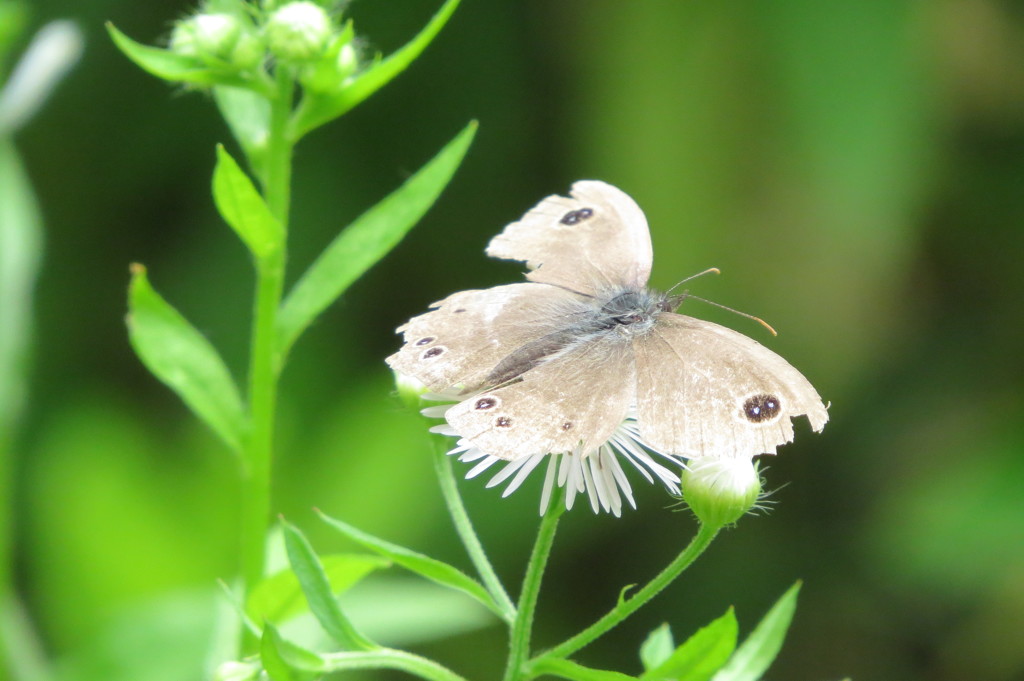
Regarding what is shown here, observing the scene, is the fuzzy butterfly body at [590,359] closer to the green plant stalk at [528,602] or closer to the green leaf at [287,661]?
the green plant stalk at [528,602]

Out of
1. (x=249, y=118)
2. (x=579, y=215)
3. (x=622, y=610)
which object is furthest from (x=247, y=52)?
(x=622, y=610)

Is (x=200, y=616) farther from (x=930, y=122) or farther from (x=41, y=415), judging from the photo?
(x=930, y=122)

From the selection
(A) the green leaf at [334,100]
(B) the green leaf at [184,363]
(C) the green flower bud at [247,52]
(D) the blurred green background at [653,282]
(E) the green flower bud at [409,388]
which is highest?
(C) the green flower bud at [247,52]

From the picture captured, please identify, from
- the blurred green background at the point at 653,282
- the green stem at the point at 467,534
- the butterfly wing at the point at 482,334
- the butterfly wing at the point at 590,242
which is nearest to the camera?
the green stem at the point at 467,534

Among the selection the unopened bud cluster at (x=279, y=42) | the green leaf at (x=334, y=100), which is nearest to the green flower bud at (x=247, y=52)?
the unopened bud cluster at (x=279, y=42)

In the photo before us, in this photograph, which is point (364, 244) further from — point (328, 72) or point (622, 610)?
point (622, 610)

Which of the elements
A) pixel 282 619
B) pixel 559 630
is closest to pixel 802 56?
pixel 559 630
